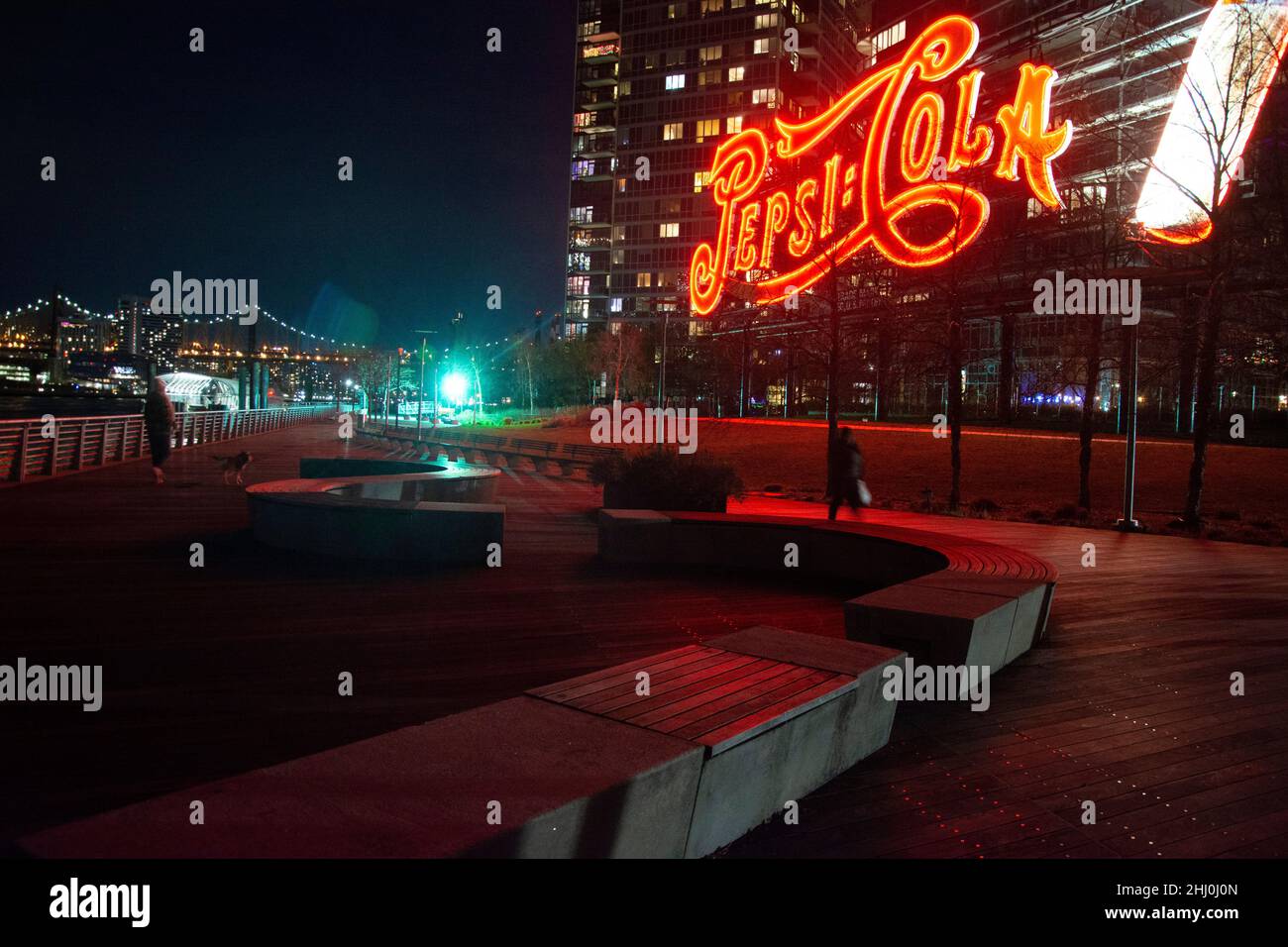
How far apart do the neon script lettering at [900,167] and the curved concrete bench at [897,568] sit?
34.2ft

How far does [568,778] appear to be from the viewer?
2.79 meters

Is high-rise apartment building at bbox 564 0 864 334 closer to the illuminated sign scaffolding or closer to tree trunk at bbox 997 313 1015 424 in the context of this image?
tree trunk at bbox 997 313 1015 424

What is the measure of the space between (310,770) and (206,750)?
5.50 feet

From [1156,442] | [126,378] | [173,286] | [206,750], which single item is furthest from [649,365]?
[126,378]

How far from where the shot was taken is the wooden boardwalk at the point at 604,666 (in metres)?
3.60

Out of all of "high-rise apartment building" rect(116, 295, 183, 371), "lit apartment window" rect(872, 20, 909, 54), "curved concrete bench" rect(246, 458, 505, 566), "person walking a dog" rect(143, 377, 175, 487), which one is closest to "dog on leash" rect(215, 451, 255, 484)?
"person walking a dog" rect(143, 377, 175, 487)

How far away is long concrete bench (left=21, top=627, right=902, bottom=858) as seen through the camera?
2340 mm

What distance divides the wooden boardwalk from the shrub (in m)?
1.87

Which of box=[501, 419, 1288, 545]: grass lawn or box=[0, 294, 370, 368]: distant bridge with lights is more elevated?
box=[0, 294, 370, 368]: distant bridge with lights

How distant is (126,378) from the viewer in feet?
472

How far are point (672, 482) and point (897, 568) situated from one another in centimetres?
432

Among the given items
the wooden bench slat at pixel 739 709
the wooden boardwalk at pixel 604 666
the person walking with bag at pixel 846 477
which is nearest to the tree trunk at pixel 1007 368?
the person walking with bag at pixel 846 477

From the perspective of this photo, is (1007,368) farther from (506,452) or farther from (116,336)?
(116,336)
